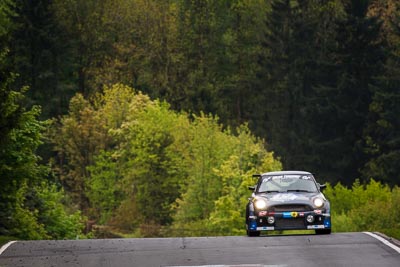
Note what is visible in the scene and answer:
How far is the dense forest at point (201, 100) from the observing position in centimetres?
8844

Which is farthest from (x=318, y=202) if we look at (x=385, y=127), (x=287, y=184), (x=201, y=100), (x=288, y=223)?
(x=201, y=100)

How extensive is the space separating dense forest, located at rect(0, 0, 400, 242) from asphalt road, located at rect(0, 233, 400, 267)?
1929 inches

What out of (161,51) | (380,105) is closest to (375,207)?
(380,105)

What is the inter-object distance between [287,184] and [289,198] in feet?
3.66

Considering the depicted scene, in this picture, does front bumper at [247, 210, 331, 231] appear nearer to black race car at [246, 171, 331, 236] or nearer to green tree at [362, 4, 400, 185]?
black race car at [246, 171, 331, 236]

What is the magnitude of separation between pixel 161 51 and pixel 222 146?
21629 mm

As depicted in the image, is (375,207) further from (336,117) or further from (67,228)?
(336,117)

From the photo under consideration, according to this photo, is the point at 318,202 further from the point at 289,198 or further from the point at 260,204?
the point at 260,204

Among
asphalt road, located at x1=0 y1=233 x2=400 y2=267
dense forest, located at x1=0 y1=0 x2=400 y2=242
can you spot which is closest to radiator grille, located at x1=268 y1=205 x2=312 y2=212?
asphalt road, located at x1=0 y1=233 x2=400 y2=267

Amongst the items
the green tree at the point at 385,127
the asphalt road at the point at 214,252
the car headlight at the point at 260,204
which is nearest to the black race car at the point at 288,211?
the car headlight at the point at 260,204

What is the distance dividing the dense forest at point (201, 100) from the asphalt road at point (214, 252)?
4899cm

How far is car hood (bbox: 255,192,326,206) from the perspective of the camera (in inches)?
1136

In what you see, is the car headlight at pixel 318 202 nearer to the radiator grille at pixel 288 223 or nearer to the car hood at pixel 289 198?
the car hood at pixel 289 198

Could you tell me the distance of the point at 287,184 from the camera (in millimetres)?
30047
